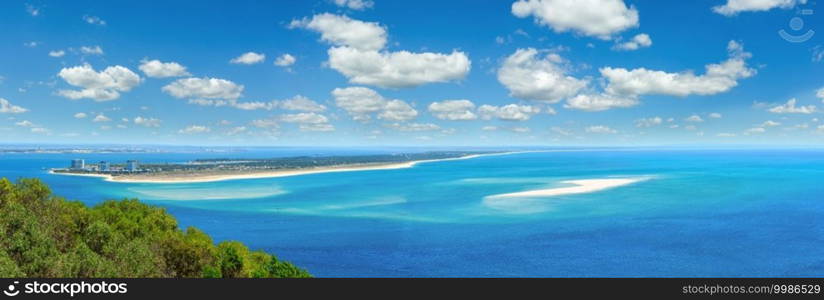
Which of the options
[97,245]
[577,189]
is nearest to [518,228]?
[97,245]

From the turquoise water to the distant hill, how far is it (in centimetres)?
1792

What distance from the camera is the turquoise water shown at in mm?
55125

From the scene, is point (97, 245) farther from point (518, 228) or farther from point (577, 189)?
point (577, 189)

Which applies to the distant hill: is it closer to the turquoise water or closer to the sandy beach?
the turquoise water

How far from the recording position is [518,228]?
76.1m

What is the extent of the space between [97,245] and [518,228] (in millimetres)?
56673

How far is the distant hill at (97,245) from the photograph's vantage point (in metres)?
23.3

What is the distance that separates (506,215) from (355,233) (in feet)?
89.7

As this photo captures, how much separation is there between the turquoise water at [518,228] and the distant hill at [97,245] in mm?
17924

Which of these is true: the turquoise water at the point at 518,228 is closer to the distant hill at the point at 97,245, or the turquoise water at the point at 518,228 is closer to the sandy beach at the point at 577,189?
the sandy beach at the point at 577,189

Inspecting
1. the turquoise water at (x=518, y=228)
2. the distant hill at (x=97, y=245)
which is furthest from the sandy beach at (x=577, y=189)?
the distant hill at (x=97, y=245)

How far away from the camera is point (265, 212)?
95.4 metres

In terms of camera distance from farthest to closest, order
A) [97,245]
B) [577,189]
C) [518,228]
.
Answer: [577,189] < [518,228] < [97,245]
